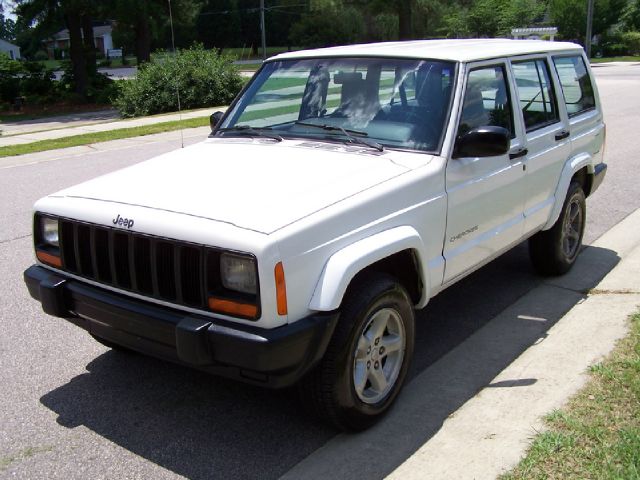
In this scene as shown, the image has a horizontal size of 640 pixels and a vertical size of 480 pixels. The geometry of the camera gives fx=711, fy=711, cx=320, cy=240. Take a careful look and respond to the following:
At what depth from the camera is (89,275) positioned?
142 inches

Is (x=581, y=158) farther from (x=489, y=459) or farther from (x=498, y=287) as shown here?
(x=489, y=459)

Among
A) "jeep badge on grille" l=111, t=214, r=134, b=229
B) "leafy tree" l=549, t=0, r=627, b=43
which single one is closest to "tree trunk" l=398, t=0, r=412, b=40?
"leafy tree" l=549, t=0, r=627, b=43

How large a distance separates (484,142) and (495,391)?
140 centimetres

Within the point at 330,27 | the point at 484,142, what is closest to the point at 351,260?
the point at 484,142

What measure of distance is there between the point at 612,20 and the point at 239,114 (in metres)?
51.3

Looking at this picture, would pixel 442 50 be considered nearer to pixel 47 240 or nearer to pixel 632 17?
pixel 47 240

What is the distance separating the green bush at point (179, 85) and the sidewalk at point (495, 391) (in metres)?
18.1

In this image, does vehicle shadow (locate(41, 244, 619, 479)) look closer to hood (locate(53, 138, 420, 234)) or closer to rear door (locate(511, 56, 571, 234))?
rear door (locate(511, 56, 571, 234))

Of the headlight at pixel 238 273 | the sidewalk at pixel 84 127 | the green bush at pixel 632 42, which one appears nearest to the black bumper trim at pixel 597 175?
the headlight at pixel 238 273

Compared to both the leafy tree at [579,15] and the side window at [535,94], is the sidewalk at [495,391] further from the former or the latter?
the leafy tree at [579,15]

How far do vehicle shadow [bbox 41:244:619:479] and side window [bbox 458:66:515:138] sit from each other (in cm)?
141

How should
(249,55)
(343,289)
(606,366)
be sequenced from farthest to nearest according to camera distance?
(249,55), (606,366), (343,289)

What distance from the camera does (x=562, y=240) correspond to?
576 cm

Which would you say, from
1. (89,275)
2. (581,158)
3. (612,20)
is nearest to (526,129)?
(581,158)
